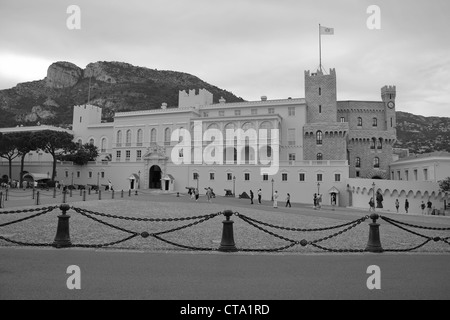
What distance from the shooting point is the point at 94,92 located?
137000 mm

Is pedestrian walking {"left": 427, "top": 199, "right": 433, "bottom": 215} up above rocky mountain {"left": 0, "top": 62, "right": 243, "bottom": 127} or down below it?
below

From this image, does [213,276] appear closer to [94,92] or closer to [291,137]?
[291,137]

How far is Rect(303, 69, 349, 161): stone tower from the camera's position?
52.6 meters

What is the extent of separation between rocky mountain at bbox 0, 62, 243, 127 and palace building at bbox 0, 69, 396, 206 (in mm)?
57662

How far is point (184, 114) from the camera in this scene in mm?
57062

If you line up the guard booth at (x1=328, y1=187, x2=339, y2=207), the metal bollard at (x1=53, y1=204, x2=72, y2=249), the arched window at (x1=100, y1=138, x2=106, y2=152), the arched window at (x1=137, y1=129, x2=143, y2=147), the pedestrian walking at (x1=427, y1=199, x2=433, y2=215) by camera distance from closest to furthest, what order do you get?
the metal bollard at (x1=53, y1=204, x2=72, y2=249)
the pedestrian walking at (x1=427, y1=199, x2=433, y2=215)
the guard booth at (x1=328, y1=187, x2=339, y2=207)
the arched window at (x1=137, y1=129, x2=143, y2=147)
the arched window at (x1=100, y1=138, x2=106, y2=152)

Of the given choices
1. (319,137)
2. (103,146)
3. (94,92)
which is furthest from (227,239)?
(94,92)

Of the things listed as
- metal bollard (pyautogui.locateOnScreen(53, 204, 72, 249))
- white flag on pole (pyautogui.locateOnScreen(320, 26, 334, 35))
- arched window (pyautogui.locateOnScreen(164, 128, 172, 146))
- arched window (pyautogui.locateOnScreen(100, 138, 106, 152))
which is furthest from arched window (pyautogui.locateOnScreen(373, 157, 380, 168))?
metal bollard (pyautogui.locateOnScreen(53, 204, 72, 249))

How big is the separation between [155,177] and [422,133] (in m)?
105

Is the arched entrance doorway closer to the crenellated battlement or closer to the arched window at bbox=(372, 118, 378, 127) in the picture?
the crenellated battlement

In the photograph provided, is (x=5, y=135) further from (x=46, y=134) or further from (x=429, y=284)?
(x=429, y=284)

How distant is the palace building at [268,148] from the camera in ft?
162
